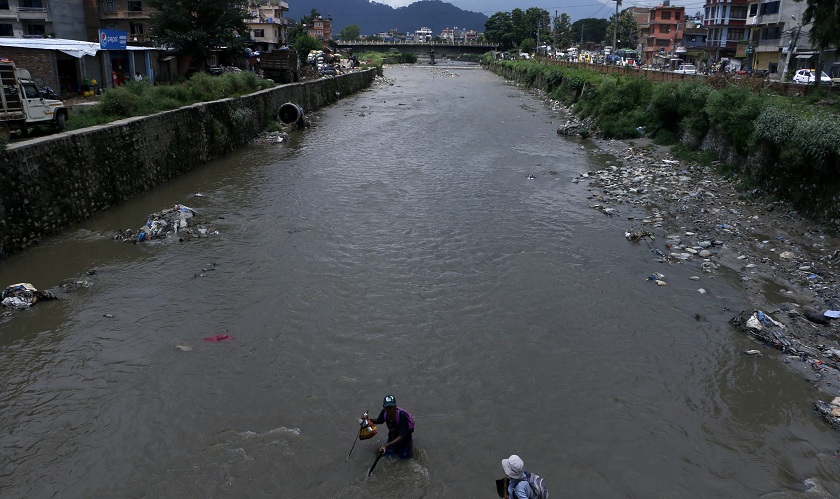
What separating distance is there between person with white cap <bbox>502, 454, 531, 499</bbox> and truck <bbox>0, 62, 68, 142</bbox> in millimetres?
16432

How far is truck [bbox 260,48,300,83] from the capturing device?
4197 cm

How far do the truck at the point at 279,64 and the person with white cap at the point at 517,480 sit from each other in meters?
40.5

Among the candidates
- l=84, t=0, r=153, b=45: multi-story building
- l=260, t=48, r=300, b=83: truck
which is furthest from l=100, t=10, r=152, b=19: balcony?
l=260, t=48, r=300, b=83: truck

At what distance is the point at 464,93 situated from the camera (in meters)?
55.7

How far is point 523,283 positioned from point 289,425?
20.6 feet

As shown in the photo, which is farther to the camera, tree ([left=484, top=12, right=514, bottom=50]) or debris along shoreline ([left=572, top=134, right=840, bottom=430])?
tree ([left=484, top=12, right=514, bottom=50])

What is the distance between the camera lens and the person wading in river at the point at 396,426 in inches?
280

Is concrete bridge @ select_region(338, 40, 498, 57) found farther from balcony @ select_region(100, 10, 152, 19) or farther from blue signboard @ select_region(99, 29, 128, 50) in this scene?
blue signboard @ select_region(99, 29, 128, 50)

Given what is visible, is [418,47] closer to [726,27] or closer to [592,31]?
[592,31]

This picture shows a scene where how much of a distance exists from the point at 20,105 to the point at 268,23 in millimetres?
67237

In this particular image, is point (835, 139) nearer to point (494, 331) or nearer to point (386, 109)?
point (494, 331)

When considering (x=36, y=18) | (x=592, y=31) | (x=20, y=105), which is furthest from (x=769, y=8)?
(x=592, y=31)

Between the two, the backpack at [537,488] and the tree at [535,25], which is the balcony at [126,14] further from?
the tree at [535,25]

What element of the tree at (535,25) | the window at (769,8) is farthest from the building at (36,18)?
the tree at (535,25)
